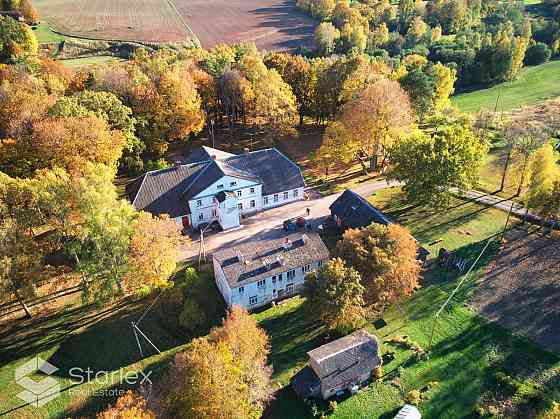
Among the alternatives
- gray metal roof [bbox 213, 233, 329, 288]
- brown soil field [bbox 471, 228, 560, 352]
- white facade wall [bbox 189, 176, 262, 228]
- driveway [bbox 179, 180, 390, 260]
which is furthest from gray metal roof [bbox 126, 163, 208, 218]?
brown soil field [bbox 471, 228, 560, 352]

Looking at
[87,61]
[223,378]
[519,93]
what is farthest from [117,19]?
[223,378]

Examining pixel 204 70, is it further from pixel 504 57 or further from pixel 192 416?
pixel 504 57

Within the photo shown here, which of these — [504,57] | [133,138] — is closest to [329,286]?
[133,138]

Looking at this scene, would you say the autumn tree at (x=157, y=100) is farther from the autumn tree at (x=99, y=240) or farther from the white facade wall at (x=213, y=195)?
the autumn tree at (x=99, y=240)

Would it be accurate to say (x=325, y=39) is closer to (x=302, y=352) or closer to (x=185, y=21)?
(x=185, y=21)

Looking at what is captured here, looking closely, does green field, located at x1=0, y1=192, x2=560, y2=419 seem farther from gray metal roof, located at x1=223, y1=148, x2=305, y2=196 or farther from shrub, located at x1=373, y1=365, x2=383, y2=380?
gray metal roof, located at x1=223, y1=148, x2=305, y2=196

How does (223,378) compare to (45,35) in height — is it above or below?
below
